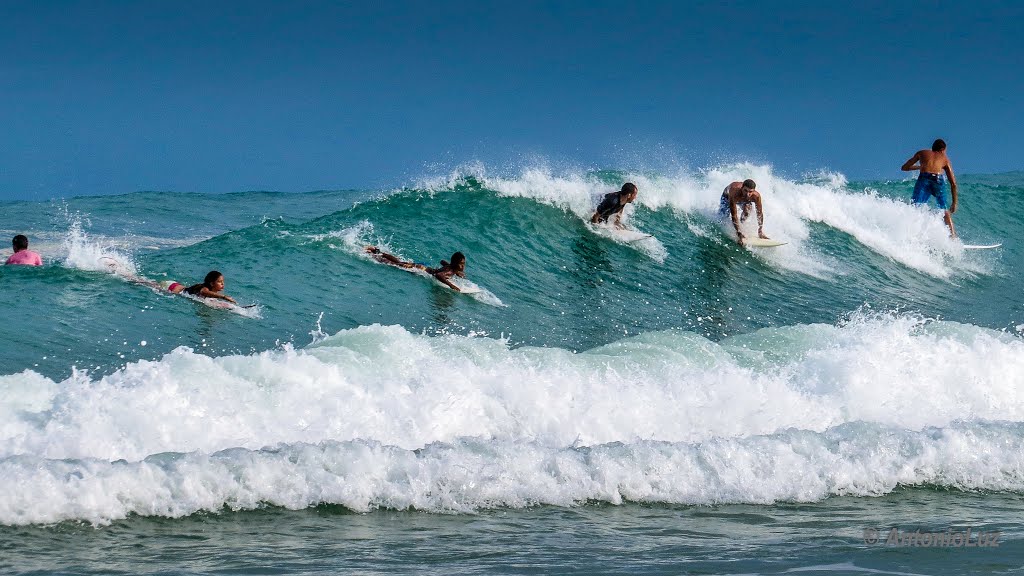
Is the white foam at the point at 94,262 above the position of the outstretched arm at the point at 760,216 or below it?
below

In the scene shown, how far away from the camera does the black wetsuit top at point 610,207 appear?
645 inches

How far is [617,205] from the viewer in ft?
53.9

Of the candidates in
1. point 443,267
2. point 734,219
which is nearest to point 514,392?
point 443,267

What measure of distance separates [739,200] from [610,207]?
6.85 feet

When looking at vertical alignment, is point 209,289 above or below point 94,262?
below

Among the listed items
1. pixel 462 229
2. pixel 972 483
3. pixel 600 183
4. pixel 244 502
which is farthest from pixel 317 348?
pixel 600 183

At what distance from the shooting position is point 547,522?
600 cm

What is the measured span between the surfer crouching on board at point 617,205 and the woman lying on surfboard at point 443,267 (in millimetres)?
3500

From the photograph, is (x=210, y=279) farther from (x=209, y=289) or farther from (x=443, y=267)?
(x=443, y=267)

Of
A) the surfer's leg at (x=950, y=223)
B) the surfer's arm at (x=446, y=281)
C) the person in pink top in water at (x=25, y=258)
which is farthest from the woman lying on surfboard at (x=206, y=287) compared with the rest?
the surfer's leg at (x=950, y=223)

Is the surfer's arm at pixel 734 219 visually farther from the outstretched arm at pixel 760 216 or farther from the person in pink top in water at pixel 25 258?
the person in pink top in water at pixel 25 258

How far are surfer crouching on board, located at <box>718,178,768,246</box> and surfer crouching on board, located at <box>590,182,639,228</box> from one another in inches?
63.1

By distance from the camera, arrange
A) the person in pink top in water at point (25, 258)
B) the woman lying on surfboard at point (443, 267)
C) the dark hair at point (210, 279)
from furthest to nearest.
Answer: the woman lying on surfboard at point (443, 267) → the person in pink top in water at point (25, 258) → the dark hair at point (210, 279)

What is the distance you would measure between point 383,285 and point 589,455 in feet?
20.8
